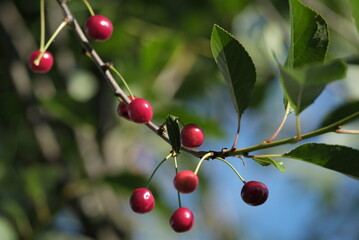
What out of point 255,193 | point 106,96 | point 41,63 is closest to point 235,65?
point 255,193

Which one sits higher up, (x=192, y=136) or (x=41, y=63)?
(x=41, y=63)

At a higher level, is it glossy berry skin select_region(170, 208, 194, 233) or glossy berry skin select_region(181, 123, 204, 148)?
glossy berry skin select_region(181, 123, 204, 148)

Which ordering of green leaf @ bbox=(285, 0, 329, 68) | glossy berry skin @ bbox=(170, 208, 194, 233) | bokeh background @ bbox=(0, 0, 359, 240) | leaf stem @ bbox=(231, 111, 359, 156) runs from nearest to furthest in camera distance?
leaf stem @ bbox=(231, 111, 359, 156)
green leaf @ bbox=(285, 0, 329, 68)
glossy berry skin @ bbox=(170, 208, 194, 233)
bokeh background @ bbox=(0, 0, 359, 240)

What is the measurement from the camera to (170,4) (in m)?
2.58

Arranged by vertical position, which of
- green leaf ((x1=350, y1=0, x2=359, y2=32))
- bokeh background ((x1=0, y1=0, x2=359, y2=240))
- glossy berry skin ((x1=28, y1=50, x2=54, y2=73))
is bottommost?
green leaf ((x1=350, y1=0, x2=359, y2=32))

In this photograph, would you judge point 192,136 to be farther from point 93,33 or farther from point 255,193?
point 93,33

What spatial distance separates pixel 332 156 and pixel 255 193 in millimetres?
167

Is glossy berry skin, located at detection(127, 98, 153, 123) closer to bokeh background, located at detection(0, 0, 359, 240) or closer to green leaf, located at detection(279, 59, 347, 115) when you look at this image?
green leaf, located at detection(279, 59, 347, 115)

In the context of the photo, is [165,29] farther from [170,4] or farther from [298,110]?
[298,110]

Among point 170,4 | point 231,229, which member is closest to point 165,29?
point 170,4

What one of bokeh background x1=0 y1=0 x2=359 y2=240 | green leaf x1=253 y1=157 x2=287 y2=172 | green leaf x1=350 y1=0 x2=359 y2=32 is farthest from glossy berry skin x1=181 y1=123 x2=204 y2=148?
bokeh background x1=0 y1=0 x2=359 y2=240

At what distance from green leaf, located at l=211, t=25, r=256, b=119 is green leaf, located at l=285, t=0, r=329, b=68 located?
8cm

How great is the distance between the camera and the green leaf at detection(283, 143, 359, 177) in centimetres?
98

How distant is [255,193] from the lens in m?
1.08
